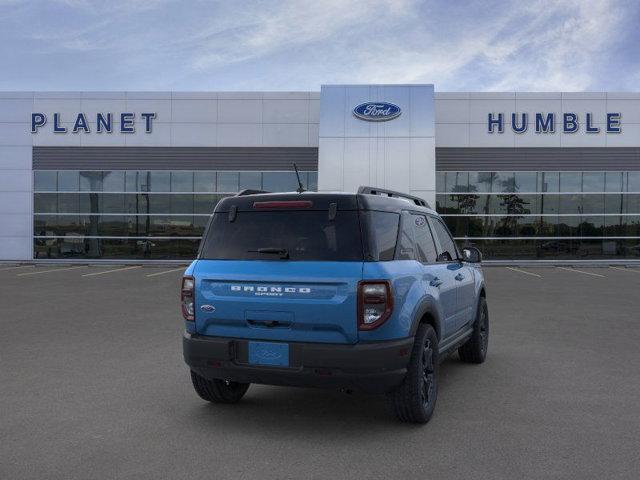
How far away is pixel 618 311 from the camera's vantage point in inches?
441

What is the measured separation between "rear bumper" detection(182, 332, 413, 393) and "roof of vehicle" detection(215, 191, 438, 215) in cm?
103

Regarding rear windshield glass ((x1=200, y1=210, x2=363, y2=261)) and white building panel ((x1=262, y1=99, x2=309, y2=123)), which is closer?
rear windshield glass ((x1=200, y1=210, x2=363, y2=261))

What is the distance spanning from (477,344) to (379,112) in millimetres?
18522

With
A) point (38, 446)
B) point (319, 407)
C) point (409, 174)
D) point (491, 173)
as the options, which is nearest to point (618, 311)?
point (319, 407)

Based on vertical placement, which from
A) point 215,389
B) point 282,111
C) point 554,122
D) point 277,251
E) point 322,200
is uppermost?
point 282,111

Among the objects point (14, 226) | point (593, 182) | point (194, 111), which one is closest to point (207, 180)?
point (194, 111)

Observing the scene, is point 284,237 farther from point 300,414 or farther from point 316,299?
point 300,414

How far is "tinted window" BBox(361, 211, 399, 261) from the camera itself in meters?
4.27

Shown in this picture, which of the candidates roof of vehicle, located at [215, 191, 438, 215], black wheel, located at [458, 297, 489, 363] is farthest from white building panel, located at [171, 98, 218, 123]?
roof of vehicle, located at [215, 191, 438, 215]

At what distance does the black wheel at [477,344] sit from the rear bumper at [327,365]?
2.61 m

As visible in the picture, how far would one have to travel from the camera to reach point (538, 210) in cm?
2584

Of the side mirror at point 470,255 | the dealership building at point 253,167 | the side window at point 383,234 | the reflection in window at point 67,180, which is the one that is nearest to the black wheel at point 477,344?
the side mirror at point 470,255

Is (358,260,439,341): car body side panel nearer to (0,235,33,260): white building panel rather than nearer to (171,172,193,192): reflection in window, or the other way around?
(171,172,193,192): reflection in window

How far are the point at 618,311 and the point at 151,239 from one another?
20.3m
